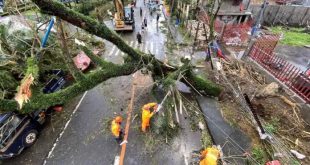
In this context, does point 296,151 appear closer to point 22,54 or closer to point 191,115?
point 191,115

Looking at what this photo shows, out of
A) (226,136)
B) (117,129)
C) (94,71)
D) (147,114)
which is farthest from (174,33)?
(117,129)

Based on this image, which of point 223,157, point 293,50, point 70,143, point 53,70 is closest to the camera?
point 223,157

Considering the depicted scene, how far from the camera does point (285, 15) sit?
77.6 feet

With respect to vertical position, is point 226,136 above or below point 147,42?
below

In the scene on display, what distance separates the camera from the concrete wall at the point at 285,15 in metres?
23.1

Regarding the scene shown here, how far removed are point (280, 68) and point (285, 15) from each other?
61.6 feet

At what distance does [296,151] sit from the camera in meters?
6.57

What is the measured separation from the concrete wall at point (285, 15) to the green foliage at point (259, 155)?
833 inches

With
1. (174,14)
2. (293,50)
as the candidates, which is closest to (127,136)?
(293,50)

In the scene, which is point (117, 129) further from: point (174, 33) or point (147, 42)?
point (174, 33)

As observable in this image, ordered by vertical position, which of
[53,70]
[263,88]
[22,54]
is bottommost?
[263,88]

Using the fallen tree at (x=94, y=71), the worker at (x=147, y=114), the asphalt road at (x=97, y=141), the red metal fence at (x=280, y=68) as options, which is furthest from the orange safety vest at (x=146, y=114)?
the red metal fence at (x=280, y=68)

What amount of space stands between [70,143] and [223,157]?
539cm

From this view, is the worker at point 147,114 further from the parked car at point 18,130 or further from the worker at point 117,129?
the parked car at point 18,130
